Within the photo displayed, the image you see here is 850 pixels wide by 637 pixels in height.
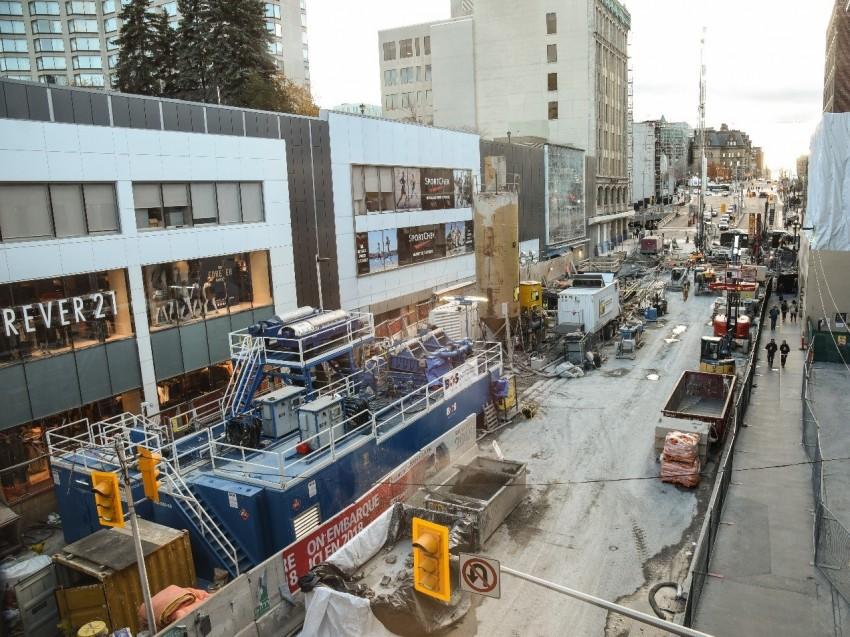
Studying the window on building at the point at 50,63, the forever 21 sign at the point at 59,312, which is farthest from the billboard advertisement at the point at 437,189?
the window on building at the point at 50,63

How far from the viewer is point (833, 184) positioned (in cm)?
2598

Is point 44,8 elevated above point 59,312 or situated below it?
above

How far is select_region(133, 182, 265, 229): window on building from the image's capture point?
22734 millimetres

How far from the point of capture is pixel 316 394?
68.1ft

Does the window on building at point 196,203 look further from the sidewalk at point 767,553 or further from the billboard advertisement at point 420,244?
the sidewalk at point 767,553

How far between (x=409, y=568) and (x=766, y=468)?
12383mm

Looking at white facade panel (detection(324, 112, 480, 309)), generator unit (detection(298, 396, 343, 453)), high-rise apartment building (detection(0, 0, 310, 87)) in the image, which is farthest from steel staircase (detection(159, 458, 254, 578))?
high-rise apartment building (detection(0, 0, 310, 87))

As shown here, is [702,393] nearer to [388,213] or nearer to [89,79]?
[388,213]

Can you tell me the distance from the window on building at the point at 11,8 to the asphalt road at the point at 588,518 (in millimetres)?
87267

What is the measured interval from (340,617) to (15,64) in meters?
94.9

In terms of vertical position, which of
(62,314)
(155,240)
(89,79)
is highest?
(89,79)

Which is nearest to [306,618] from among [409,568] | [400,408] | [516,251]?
[409,568]

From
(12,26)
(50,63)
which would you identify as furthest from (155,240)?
(12,26)

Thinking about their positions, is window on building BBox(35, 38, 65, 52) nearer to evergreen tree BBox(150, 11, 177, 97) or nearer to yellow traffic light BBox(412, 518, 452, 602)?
evergreen tree BBox(150, 11, 177, 97)
